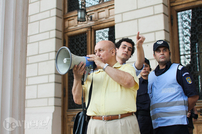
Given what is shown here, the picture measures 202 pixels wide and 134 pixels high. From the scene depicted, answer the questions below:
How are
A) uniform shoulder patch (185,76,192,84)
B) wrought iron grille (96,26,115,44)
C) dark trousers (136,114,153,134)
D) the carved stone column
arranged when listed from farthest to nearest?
wrought iron grille (96,26,115,44) → dark trousers (136,114,153,134) → uniform shoulder patch (185,76,192,84) → the carved stone column

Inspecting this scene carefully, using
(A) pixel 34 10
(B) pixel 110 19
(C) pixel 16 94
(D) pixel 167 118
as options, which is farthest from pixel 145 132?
(A) pixel 34 10

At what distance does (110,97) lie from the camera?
9.52 ft

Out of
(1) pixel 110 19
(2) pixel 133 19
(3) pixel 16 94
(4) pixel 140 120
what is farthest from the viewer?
(1) pixel 110 19

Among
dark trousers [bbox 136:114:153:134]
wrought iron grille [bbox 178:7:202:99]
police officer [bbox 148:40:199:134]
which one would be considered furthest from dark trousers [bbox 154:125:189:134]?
wrought iron grille [bbox 178:7:202:99]

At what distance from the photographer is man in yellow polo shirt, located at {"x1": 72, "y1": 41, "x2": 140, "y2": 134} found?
280 cm

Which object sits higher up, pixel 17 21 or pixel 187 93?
pixel 17 21

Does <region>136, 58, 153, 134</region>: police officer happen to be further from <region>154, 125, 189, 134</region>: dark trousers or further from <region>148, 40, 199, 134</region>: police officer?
<region>154, 125, 189, 134</region>: dark trousers

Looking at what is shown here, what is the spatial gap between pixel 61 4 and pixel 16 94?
5.55 metres

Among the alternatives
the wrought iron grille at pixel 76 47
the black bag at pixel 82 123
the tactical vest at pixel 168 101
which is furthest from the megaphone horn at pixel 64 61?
the wrought iron grille at pixel 76 47

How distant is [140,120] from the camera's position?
3639 mm

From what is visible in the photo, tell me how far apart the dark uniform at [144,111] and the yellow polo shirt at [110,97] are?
0.73 m

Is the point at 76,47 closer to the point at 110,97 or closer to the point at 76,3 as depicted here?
the point at 76,3

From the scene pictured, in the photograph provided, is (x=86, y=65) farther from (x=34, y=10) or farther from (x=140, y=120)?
(x=34, y=10)

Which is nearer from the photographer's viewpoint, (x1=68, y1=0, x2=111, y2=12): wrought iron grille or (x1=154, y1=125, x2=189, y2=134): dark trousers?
(x1=154, y1=125, x2=189, y2=134): dark trousers
